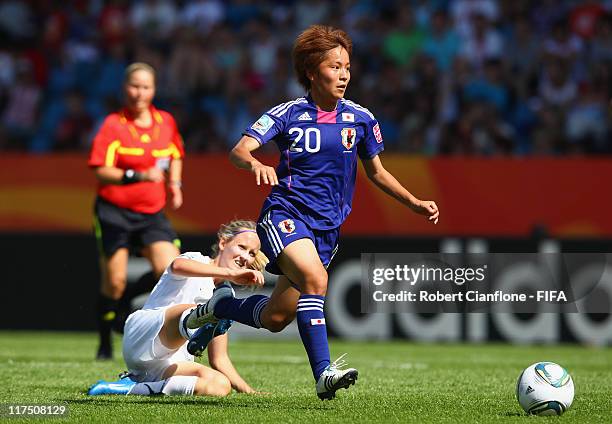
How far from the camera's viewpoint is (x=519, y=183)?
14.0m

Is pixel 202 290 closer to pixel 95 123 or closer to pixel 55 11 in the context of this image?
pixel 95 123

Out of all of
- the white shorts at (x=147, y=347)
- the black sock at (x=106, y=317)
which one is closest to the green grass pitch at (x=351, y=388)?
the white shorts at (x=147, y=347)

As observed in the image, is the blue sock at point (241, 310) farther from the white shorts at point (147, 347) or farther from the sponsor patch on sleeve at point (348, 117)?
the sponsor patch on sleeve at point (348, 117)

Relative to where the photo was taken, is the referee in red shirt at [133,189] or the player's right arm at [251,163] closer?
the player's right arm at [251,163]

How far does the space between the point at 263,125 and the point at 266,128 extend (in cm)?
2

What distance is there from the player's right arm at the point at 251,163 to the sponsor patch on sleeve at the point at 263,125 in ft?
0.22

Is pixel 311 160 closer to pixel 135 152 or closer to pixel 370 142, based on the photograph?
pixel 370 142

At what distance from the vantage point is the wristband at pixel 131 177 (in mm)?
8945

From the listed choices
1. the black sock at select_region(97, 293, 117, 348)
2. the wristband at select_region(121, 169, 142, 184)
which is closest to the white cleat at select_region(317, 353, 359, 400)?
the wristband at select_region(121, 169, 142, 184)

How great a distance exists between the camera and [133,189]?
9609 mm

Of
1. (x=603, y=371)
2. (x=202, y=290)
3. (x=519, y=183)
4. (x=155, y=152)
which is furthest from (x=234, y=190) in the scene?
(x=202, y=290)

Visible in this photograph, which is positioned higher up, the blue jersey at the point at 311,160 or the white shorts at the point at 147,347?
the blue jersey at the point at 311,160

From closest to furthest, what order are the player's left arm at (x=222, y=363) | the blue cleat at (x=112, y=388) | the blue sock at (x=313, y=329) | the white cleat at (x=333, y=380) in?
the white cleat at (x=333, y=380) < the blue sock at (x=313, y=329) < the blue cleat at (x=112, y=388) < the player's left arm at (x=222, y=363)

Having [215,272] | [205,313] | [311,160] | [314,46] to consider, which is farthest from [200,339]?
[314,46]
